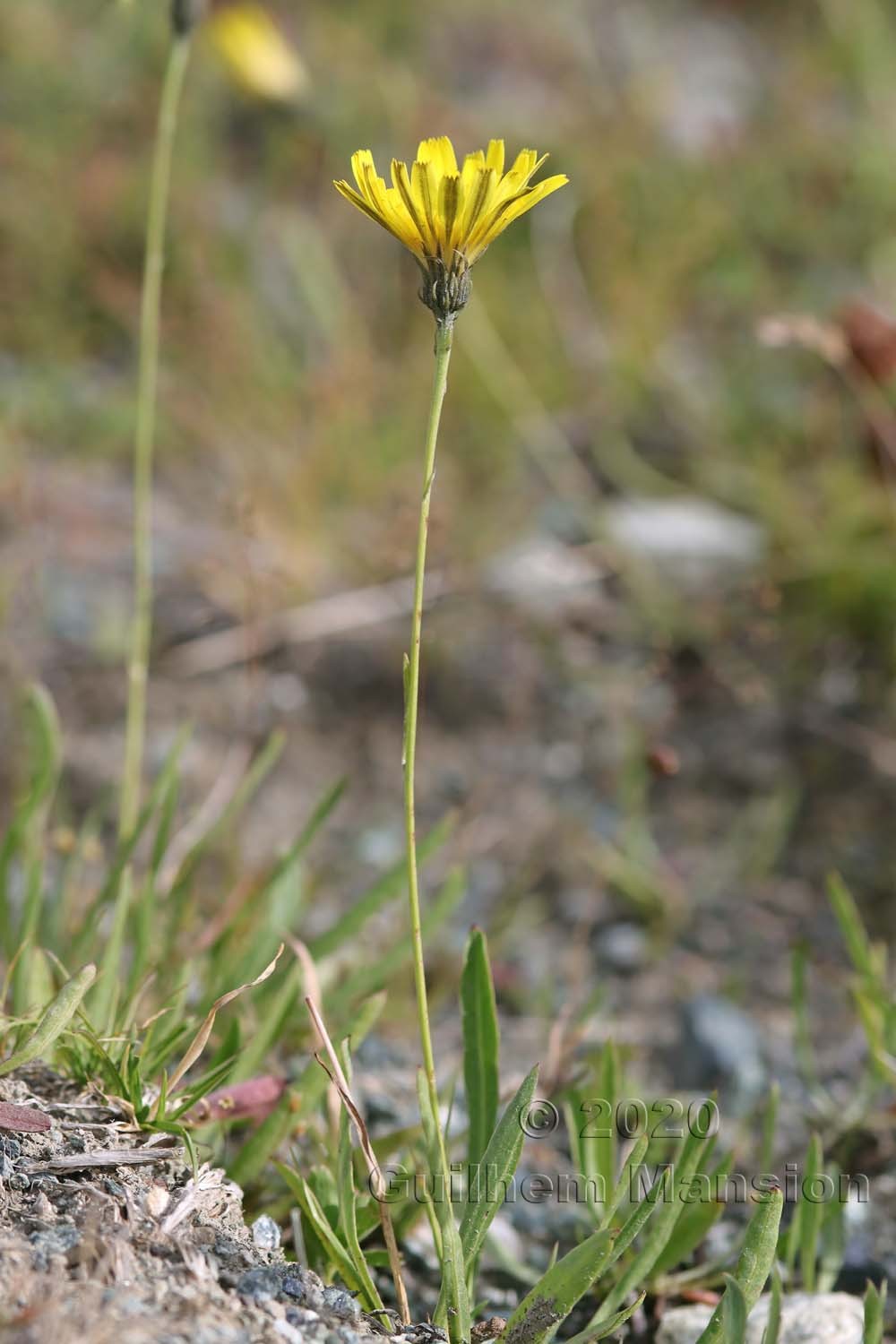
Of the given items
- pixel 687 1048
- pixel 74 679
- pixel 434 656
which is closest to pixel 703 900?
pixel 687 1048

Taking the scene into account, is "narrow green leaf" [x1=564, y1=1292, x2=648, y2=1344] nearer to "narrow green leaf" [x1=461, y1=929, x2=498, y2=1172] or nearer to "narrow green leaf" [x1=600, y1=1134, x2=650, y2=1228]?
"narrow green leaf" [x1=600, y1=1134, x2=650, y2=1228]

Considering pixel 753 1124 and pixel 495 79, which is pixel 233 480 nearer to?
pixel 753 1124

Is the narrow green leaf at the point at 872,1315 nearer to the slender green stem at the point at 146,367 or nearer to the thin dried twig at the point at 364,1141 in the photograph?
the thin dried twig at the point at 364,1141

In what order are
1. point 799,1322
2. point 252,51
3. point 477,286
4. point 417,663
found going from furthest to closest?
1. point 477,286
2. point 252,51
3. point 799,1322
4. point 417,663

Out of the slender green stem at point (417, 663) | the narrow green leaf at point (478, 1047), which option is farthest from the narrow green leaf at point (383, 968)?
the slender green stem at point (417, 663)

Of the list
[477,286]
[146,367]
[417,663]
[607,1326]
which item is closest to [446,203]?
[417,663]

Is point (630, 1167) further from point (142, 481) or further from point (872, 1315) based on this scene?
point (142, 481)

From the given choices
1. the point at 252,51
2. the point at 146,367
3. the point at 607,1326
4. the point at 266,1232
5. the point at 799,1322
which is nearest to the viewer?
the point at 607,1326
